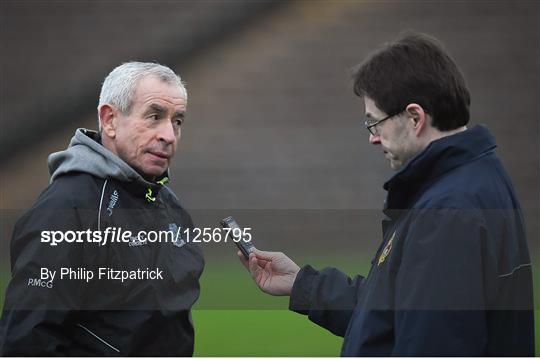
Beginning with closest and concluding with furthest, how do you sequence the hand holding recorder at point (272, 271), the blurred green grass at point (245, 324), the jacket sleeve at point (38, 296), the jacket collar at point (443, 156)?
the jacket collar at point (443, 156) → the jacket sleeve at point (38, 296) → the hand holding recorder at point (272, 271) → the blurred green grass at point (245, 324)

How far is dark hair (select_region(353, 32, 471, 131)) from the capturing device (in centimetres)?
212

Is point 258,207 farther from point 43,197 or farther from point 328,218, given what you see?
point 43,197

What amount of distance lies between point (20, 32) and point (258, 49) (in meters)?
2.81

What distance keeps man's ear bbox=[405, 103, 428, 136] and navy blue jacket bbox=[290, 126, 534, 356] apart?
10 centimetres

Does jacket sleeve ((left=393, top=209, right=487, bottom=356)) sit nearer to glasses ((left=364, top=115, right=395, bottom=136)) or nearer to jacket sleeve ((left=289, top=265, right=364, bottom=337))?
glasses ((left=364, top=115, right=395, bottom=136))

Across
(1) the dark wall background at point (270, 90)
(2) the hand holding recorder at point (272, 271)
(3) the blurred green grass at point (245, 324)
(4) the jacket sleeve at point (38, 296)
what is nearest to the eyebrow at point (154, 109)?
(4) the jacket sleeve at point (38, 296)

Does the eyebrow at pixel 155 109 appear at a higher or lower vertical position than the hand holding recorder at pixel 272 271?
higher

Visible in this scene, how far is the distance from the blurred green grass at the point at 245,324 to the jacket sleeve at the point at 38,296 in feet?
8.14

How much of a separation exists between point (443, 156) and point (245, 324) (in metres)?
4.17

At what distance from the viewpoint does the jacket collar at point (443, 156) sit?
204cm

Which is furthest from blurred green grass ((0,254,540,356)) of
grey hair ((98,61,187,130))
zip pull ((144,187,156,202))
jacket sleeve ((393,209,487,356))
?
jacket sleeve ((393,209,487,356))

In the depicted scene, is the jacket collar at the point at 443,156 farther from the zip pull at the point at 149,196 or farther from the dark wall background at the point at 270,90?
the dark wall background at the point at 270,90

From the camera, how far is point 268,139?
9.56 m

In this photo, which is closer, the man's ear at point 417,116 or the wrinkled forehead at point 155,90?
the man's ear at point 417,116
